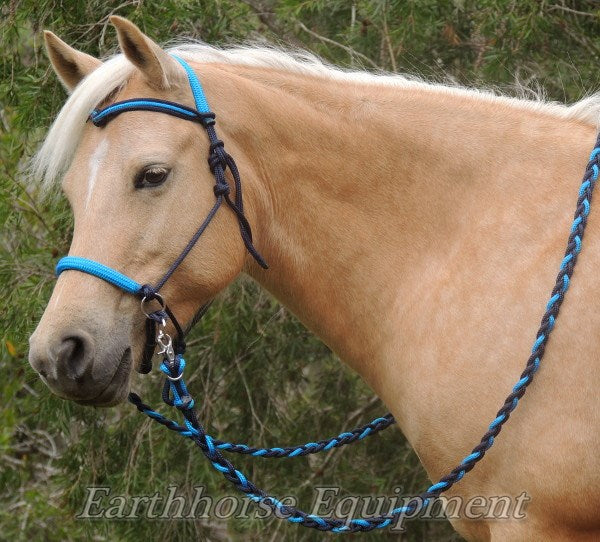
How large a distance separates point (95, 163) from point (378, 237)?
91 cm

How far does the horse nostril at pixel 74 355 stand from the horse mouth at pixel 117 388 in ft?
0.32

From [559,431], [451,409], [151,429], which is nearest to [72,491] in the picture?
[151,429]

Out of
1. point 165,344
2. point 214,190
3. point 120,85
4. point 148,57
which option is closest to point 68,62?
point 120,85

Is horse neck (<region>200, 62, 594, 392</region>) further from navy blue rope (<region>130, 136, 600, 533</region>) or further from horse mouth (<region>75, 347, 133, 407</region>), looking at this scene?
horse mouth (<region>75, 347, 133, 407</region>)

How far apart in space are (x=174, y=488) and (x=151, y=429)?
33 centimetres

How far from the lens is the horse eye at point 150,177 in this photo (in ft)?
7.76

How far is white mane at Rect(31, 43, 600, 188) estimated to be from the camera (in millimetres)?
2502

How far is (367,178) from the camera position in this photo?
259 cm

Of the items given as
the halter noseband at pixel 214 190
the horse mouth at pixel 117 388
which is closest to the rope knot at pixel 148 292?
the halter noseband at pixel 214 190

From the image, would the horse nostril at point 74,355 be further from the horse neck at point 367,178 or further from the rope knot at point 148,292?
the horse neck at point 367,178

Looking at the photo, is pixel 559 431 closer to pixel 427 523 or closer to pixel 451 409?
pixel 451 409

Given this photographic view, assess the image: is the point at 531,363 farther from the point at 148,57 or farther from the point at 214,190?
the point at 148,57

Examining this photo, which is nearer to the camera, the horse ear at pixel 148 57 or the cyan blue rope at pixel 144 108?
the horse ear at pixel 148 57

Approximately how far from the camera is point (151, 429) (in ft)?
13.9
